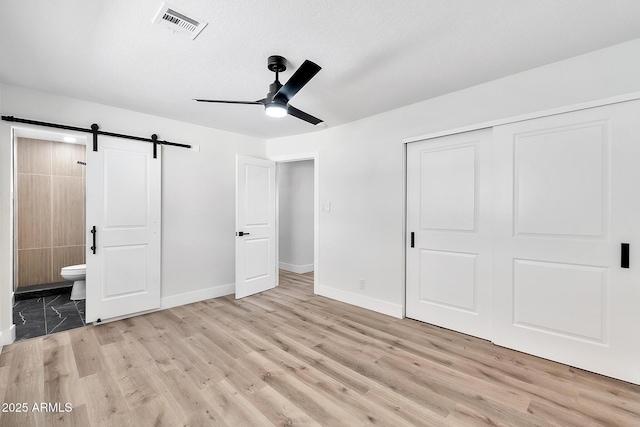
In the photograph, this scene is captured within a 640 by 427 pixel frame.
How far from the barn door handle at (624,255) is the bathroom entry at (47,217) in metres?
5.83

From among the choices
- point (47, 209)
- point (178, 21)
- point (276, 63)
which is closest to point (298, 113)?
point (276, 63)

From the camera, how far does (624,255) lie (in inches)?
81.0

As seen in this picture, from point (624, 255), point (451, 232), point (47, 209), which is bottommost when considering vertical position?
point (624, 255)

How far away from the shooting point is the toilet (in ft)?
12.8

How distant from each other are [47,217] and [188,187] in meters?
2.44

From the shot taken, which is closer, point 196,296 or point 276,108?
point 276,108

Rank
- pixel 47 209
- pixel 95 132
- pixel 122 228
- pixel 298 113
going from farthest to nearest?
pixel 47 209, pixel 122 228, pixel 95 132, pixel 298 113

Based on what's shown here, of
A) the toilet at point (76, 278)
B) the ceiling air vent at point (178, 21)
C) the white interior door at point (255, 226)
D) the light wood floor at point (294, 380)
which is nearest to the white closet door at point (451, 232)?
the light wood floor at point (294, 380)

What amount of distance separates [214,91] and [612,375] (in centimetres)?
422

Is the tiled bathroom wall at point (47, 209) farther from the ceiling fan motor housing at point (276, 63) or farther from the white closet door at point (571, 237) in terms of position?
the white closet door at point (571, 237)

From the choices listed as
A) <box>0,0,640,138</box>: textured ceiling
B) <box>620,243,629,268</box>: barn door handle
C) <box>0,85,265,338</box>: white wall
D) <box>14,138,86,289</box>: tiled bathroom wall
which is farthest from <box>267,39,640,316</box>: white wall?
<box>14,138,86,289</box>: tiled bathroom wall

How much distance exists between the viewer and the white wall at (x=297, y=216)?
19.4 ft

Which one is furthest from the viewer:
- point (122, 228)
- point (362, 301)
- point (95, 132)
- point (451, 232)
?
point (362, 301)

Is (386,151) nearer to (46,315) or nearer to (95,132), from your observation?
(95,132)
